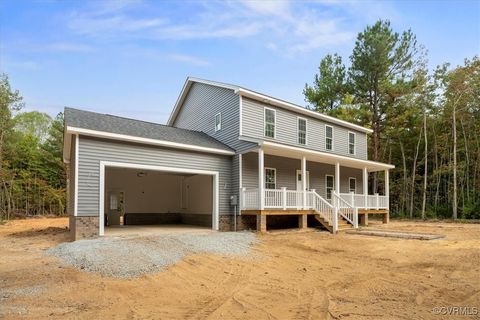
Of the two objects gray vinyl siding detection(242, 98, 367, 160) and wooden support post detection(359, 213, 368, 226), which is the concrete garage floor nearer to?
gray vinyl siding detection(242, 98, 367, 160)

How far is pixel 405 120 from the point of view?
2661cm

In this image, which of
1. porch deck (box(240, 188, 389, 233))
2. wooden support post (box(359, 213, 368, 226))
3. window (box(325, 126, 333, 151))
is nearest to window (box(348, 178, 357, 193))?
window (box(325, 126, 333, 151))

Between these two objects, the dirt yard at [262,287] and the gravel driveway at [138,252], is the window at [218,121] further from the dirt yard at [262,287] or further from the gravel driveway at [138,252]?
the dirt yard at [262,287]

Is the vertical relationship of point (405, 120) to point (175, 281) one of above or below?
above

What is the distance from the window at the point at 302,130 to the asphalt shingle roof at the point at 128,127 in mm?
4372

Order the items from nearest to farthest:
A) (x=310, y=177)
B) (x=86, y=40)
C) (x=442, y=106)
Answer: (x=86, y=40)
(x=310, y=177)
(x=442, y=106)

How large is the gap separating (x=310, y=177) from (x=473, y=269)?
11026 millimetres

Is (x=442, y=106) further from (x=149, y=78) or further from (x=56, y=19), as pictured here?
(x=56, y=19)

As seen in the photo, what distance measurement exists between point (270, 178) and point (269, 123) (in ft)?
8.31

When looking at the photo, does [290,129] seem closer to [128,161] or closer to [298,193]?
[298,193]

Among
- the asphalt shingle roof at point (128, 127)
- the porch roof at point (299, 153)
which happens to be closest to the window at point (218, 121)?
the asphalt shingle roof at point (128, 127)

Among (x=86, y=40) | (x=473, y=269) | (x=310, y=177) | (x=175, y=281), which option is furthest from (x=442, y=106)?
(x=175, y=281)

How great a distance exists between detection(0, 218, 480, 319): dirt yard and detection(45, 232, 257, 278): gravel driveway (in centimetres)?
33

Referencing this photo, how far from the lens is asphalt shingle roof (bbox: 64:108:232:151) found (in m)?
12.0
